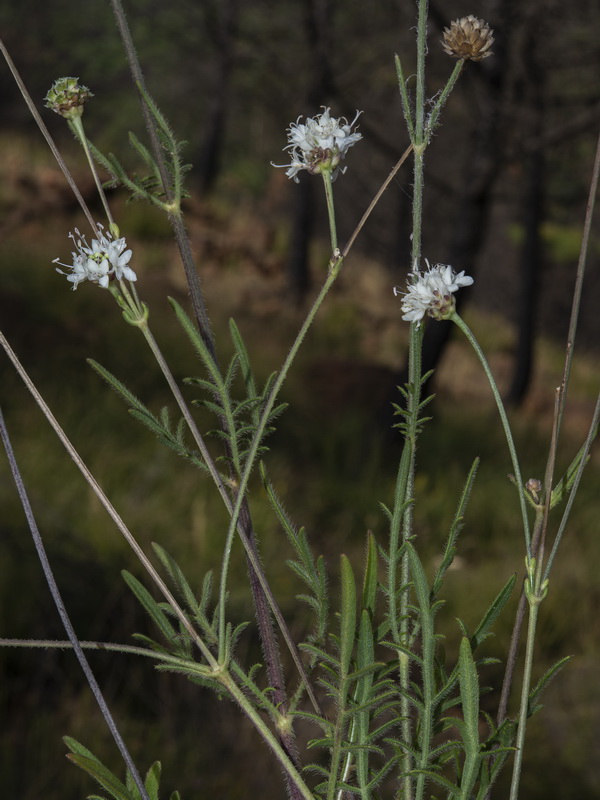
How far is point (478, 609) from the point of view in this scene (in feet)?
12.6

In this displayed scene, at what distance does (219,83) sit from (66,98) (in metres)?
9.34

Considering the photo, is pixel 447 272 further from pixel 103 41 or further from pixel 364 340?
pixel 103 41

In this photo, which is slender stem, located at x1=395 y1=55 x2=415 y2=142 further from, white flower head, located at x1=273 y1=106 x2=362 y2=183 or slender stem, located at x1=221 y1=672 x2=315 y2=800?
slender stem, located at x1=221 y1=672 x2=315 y2=800

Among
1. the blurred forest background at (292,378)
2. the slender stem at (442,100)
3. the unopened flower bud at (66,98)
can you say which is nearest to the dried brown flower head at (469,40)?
the slender stem at (442,100)

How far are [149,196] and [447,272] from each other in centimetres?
21

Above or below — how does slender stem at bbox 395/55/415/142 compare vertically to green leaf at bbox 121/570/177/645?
above

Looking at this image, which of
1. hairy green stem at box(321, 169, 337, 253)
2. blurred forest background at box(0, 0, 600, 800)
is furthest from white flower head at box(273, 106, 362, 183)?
blurred forest background at box(0, 0, 600, 800)

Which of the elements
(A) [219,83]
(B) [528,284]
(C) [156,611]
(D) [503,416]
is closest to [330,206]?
(D) [503,416]

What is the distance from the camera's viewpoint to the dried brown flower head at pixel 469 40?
0.60m

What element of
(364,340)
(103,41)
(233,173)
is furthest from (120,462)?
(233,173)

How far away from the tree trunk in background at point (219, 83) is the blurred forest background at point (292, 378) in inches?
1.5

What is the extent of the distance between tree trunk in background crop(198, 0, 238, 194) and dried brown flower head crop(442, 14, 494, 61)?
7.67m

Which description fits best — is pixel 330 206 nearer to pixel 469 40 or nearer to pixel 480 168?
pixel 469 40

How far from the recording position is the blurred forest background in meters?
2.86
